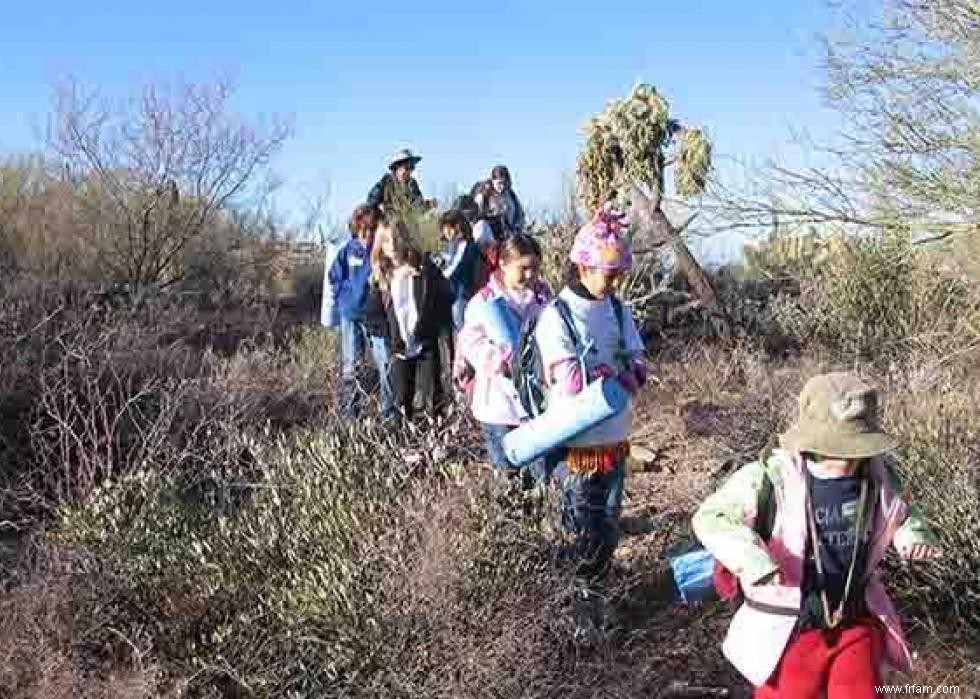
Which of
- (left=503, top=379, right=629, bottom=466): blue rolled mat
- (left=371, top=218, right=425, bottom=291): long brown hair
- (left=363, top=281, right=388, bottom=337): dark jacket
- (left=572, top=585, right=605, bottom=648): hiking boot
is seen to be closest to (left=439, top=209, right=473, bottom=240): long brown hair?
(left=371, top=218, right=425, bottom=291): long brown hair

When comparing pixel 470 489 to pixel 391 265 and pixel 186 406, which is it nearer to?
pixel 186 406

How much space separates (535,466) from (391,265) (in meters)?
2.96

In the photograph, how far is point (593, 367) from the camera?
438 cm

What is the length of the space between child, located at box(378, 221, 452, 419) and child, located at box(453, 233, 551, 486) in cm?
154

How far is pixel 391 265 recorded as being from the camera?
7.27 m

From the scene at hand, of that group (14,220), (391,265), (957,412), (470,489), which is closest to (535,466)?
(470,489)

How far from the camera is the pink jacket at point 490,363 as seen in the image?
5.10 m

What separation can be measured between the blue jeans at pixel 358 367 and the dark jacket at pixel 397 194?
7.84ft

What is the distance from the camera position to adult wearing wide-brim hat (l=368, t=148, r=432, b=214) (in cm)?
1015

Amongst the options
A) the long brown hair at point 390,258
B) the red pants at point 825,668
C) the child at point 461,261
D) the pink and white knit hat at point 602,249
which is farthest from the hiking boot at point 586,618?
the child at point 461,261

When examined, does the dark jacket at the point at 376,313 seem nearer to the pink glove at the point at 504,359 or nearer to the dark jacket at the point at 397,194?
the pink glove at the point at 504,359

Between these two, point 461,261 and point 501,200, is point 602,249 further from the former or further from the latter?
point 501,200

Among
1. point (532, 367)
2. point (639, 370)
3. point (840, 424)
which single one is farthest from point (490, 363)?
point (840, 424)

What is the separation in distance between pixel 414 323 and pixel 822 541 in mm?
4134
